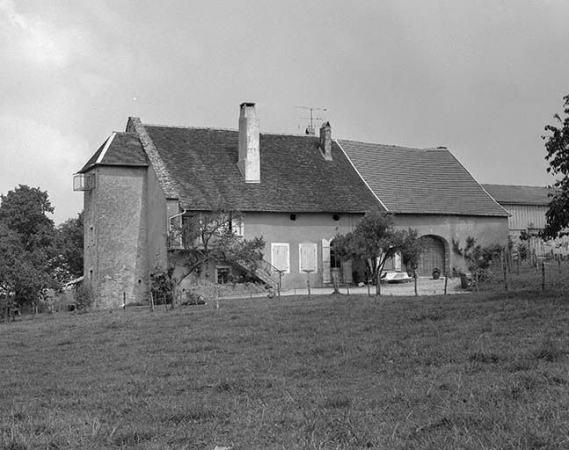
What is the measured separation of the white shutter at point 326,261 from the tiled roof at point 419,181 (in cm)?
410

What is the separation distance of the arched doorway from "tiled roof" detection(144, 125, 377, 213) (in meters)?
4.44

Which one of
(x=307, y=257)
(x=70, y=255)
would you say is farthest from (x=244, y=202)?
(x=70, y=255)

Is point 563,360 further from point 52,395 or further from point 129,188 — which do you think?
point 129,188

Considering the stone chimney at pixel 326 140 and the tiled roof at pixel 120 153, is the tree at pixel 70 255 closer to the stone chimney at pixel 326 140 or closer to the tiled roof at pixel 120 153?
the tiled roof at pixel 120 153

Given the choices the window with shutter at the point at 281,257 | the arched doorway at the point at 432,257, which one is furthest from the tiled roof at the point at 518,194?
the window with shutter at the point at 281,257

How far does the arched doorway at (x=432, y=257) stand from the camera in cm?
4563

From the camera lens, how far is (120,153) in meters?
42.4

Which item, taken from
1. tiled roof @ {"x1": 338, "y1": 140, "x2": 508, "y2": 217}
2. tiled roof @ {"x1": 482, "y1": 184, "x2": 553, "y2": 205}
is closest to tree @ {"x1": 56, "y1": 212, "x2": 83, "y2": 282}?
tiled roof @ {"x1": 338, "y1": 140, "x2": 508, "y2": 217}

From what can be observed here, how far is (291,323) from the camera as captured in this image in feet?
60.1

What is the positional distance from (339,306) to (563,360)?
11558mm

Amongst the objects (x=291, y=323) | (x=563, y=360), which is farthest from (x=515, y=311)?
(x=563, y=360)

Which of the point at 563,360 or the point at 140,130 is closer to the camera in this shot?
the point at 563,360

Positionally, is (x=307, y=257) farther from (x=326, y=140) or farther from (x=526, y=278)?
(x=526, y=278)

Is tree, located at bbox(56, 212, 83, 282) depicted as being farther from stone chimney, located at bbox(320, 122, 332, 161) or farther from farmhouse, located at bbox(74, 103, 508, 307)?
stone chimney, located at bbox(320, 122, 332, 161)
